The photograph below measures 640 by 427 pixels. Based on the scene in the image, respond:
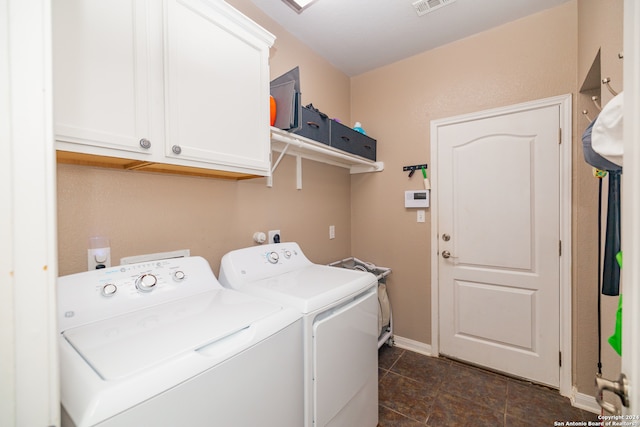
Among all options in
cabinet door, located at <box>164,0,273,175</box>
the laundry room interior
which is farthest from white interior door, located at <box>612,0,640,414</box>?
cabinet door, located at <box>164,0,273,175</box>

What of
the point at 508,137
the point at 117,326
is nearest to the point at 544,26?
the point at 508,137

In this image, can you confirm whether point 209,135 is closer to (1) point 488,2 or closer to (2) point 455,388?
(1) point 488,2

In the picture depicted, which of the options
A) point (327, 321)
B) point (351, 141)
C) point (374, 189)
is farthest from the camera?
point (374, 189)

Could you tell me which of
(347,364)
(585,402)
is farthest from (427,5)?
(585,402)

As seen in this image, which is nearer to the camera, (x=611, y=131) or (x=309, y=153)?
(x=611, y=131)

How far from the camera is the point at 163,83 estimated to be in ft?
3.46

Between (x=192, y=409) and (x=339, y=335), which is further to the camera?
(x=339, y=335)

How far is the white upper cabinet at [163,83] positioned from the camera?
86 centimetres

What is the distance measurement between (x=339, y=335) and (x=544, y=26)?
2565 mm

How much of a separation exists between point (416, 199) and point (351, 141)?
2.68 ft

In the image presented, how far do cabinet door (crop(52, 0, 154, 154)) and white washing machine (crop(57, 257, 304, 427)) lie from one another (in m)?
0.54

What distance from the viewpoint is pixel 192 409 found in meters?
0.72

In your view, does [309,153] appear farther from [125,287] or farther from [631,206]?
[631,206]

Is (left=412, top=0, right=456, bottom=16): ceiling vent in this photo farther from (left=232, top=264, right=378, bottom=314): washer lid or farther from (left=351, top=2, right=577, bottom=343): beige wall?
(left=232, top=264, right=378, bottom=314): washer lid
